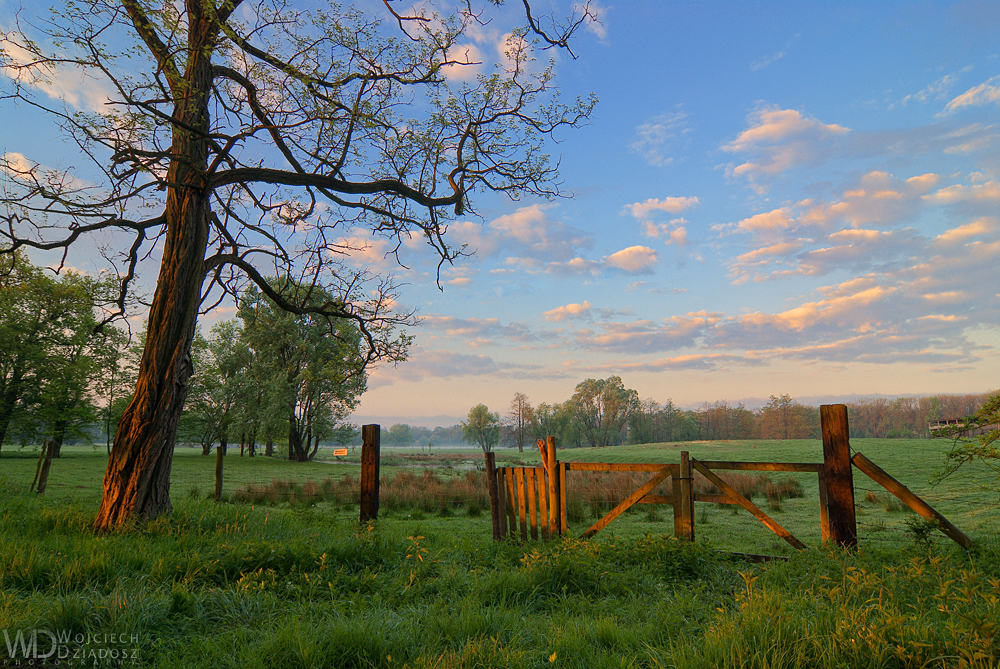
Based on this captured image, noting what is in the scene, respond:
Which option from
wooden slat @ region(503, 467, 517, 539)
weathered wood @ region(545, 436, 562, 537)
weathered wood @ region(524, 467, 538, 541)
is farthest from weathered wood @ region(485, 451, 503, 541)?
weathered wood @ region(545, 436, 562, 537)

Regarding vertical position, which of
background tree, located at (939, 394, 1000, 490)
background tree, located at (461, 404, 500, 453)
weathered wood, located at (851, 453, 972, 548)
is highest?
background tree, located at (939, 394, 1000, 490)

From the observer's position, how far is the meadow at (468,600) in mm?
3418

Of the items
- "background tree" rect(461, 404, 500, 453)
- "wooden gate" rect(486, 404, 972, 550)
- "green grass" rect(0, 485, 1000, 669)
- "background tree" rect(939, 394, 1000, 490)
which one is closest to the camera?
"green grass" rect(0, 485, 1000, 669)

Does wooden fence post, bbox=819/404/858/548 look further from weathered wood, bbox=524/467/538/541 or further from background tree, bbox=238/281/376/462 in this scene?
background tree, bbox=238/281/376/462

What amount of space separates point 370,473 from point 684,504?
5742 millimetres

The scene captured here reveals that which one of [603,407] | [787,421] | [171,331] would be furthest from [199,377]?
[787,421]

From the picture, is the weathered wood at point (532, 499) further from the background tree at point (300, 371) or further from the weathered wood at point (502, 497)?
the background tree at point (300, 371)

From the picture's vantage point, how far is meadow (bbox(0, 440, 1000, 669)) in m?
3.42

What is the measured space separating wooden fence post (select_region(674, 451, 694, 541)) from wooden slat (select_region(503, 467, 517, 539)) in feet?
9.38

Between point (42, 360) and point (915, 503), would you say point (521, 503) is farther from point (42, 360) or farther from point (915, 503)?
point (42, 360)

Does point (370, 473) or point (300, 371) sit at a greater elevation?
point (300, 371)

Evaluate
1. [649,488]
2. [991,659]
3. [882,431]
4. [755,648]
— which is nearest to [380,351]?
[649,488]

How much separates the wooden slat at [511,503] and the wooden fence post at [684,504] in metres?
2.86

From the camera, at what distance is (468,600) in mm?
4758
